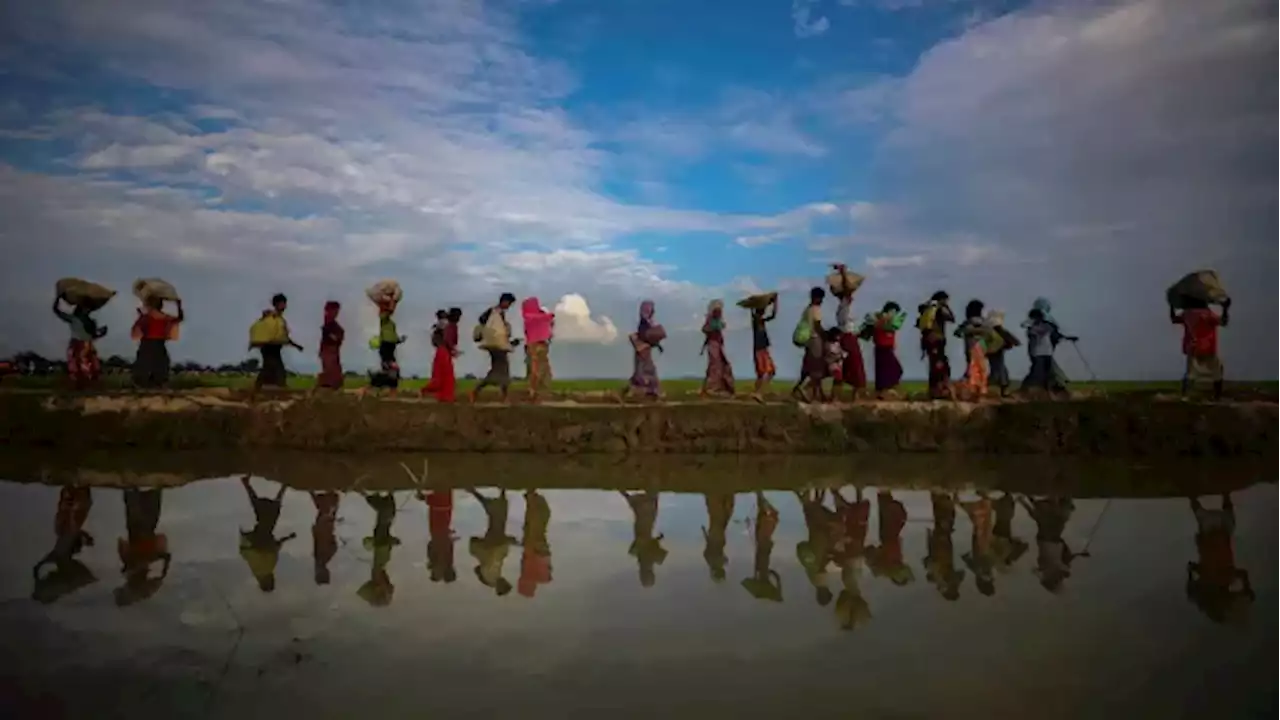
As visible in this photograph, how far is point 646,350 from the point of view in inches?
559

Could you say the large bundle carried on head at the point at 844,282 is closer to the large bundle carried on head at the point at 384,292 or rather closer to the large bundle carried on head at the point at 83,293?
the large bundle carried on head at the point at 384,292

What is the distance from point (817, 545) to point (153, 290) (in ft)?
39.8


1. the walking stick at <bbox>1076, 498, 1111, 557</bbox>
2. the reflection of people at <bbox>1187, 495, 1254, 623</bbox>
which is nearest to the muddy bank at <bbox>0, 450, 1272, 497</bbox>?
the walking stick at <bbox>1076, 498, 1111, 557</bbox>

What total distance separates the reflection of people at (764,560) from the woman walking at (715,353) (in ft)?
22.9

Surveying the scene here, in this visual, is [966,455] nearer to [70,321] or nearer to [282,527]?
[282,527]

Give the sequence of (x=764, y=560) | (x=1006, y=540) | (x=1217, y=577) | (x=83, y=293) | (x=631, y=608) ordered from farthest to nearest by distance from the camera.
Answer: (x=83, y=293) → (x=1006, y=540) → (x=764, y=560) → (x=1217, y=577) → (x=631, y=608)

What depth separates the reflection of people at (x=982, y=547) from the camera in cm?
493

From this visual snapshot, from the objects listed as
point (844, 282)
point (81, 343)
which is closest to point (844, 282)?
point (844, 282)

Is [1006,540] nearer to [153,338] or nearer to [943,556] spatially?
[943,556]

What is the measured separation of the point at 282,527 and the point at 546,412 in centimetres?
551

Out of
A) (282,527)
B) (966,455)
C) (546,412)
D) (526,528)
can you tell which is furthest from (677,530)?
(966,455)

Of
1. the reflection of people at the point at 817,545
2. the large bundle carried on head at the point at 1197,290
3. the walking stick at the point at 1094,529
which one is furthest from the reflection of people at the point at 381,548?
the large bundle carried on head at the point at 1197,290

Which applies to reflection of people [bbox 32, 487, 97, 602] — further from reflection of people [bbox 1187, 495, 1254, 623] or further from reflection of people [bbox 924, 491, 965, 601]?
reflection of people [bbox 1187, 495, 1254, 623]

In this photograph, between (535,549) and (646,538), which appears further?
(646,538)
